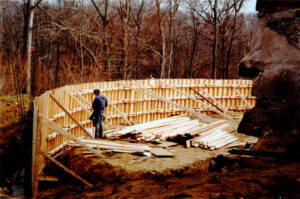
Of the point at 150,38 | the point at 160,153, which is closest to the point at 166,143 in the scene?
the point at 160,153

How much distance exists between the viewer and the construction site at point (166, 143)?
397 centimetres

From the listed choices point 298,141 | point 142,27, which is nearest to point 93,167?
point 298,141

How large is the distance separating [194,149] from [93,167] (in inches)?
149

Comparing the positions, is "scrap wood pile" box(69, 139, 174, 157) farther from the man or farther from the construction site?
the man

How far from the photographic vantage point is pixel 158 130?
13242 millimetres

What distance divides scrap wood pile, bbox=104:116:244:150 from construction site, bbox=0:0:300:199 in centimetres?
4

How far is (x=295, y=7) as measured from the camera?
381 centimetres

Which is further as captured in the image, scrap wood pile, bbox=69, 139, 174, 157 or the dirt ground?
scrap wood pile, bbox=69, 139, 174, 157

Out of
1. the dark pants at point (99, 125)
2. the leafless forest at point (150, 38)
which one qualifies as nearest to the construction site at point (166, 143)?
the dark pants at point (99, 125)

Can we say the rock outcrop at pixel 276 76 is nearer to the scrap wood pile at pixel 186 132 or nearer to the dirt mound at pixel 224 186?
the dirt mound at pixel 224 186

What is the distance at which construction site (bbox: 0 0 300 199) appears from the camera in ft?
13.0

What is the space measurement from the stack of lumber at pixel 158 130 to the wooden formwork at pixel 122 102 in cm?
107

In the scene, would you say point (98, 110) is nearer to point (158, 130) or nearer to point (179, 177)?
point (158, 130)

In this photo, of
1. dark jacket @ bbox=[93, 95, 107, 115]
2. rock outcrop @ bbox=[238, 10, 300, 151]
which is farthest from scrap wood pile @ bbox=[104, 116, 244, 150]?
rock outcrop @ bbox=[238, 10, 300, 151]
